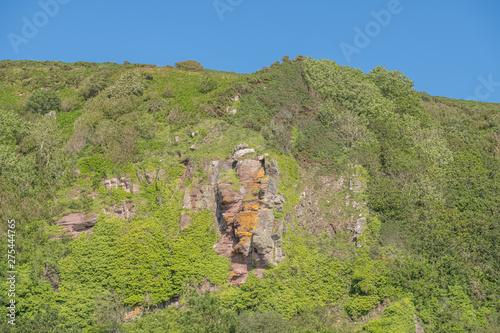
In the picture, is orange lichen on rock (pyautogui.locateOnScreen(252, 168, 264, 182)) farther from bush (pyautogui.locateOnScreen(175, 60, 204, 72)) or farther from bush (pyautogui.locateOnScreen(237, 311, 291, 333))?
bush (pyautogui.locateOnScreen(175, 60, 204, 72))

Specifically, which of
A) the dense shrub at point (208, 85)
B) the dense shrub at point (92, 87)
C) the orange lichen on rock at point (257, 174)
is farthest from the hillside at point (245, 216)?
the dense shrub at point (92, 87)

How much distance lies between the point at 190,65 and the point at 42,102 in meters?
22.6

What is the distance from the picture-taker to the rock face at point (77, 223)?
105 feet

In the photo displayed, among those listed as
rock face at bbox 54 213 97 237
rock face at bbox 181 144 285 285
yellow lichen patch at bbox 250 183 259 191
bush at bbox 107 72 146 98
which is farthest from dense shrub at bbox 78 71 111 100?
yellow lichen patch at bbox 250 183 259 191

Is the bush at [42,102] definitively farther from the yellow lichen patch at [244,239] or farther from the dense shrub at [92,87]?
the yellow lichen patch at [244,239]

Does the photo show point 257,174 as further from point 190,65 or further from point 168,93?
point 190,65

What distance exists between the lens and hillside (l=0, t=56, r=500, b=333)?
28.8 meters

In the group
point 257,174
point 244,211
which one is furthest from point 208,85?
point 244,211

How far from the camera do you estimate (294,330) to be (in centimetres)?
2741

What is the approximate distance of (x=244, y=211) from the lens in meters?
32.2

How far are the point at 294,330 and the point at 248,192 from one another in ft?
34.5

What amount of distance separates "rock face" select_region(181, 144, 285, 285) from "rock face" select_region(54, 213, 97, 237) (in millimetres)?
6549

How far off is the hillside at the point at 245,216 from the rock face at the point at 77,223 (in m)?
0.15

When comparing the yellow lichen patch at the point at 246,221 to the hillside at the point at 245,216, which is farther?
the yellow lichen patch at the point at 246,221
